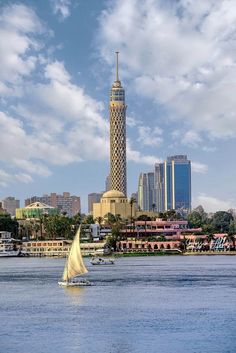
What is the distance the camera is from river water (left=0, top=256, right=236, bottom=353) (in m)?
61.2

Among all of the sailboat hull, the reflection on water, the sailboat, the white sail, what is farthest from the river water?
the white sail

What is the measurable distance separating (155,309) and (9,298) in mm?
20439

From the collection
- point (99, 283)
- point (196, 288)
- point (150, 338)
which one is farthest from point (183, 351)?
point (99, 283)

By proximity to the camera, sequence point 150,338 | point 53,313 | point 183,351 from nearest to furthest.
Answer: point 183,351
point 150,338
point 53,313

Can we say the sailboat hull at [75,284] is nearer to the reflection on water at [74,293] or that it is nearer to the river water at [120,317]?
the river water at [120,317]

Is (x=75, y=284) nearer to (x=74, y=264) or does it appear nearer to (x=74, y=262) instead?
(x=74, y=262)

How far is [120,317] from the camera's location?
75438 mm

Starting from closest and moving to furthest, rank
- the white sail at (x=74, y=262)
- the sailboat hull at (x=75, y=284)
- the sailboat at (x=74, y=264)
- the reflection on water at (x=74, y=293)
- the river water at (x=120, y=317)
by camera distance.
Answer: the river water at (x=120, y=317) → the reflection on water at (x=74, y=293) → the sailboat hull at (x=75, y=284) → the sailboat at (x=74, y=264) → the white sail at (x=74, y=262)

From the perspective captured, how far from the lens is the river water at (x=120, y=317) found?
201 ft

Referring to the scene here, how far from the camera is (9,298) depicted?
95.8m

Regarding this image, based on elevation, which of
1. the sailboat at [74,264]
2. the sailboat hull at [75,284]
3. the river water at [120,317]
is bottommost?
the river water at [120,317]

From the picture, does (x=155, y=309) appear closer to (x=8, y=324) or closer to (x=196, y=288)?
(x=8, y=324)

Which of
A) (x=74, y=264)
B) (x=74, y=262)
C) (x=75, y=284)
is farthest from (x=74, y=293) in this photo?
(x=74, y=264)

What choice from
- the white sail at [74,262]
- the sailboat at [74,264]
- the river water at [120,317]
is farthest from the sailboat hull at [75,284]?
the river water at [120,317]
